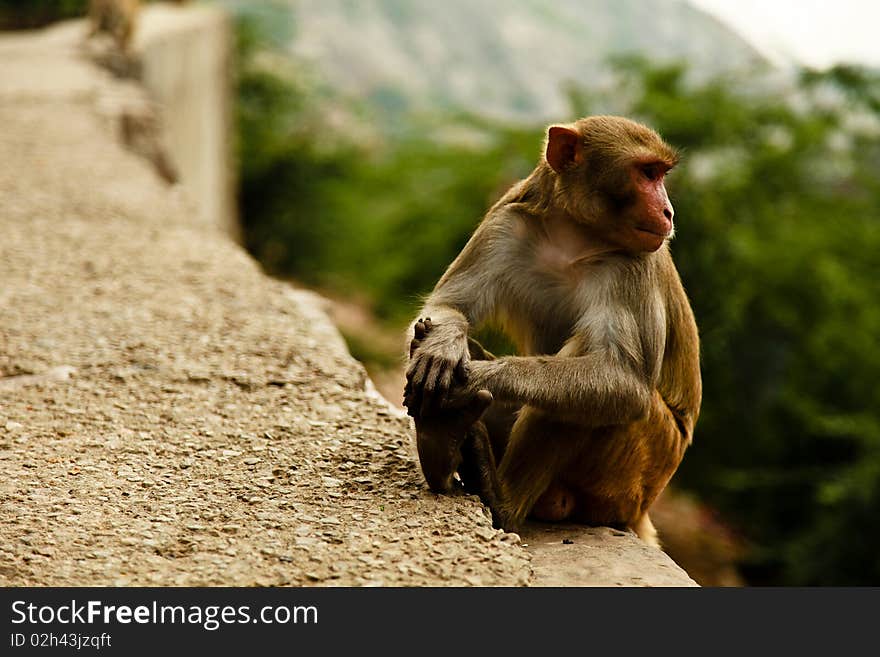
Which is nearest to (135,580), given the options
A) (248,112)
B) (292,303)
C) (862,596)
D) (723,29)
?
(862,596)

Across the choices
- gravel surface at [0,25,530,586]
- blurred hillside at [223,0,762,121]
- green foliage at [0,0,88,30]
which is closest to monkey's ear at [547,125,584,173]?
gravel surface at [0,25,530,586]

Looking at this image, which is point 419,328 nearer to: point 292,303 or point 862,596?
point 862,596

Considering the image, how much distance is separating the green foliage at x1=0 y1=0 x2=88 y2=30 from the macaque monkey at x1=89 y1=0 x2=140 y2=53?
10.9 feet

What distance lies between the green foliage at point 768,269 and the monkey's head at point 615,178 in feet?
16.6

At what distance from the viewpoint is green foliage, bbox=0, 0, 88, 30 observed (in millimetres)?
13617

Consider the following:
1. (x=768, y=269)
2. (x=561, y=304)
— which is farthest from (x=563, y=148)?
(x=768, y=269)

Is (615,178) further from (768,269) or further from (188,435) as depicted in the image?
(768,269)

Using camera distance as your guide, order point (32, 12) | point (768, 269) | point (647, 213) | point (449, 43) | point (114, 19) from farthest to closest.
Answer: point (449, 43), point (32, 12), point (114, 19), point (768, 269), point (647, 213)

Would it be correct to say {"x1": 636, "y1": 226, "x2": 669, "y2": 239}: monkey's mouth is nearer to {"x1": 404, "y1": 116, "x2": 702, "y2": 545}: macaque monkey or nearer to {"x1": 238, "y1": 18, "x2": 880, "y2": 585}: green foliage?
{"x1": 404, "y1": 116, "x2": 702, "y2": 545}: macaque monkey

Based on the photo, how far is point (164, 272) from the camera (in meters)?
5.03

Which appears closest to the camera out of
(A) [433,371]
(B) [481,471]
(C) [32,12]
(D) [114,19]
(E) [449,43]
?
(A) [433,371]

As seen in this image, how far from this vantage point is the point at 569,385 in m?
3.01

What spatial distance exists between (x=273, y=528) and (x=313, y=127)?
13346mm

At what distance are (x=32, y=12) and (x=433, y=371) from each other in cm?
1264
